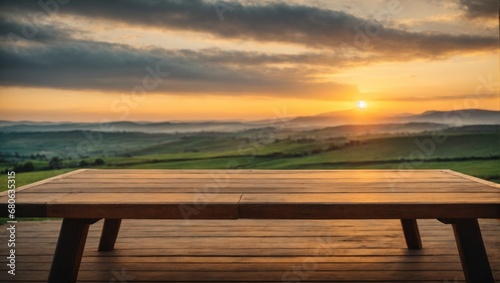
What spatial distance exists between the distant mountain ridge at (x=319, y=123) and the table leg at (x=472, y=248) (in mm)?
6259

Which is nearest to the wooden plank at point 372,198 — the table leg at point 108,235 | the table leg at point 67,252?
the table leg at point 67,252

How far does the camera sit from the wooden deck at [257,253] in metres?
2.67

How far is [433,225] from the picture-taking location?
3957 millimetres

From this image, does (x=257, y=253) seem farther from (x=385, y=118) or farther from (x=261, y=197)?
(x=385, y=118)

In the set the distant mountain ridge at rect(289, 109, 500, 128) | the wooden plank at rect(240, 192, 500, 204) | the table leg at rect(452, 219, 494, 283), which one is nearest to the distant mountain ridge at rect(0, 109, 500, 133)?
the distant mountain ridge at rect(289, 109, 500, 128)

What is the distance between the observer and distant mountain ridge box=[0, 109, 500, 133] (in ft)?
26.5

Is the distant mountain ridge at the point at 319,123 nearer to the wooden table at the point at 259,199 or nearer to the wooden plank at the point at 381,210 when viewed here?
the wooden table at the point at 259,199

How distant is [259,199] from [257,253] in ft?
4.21

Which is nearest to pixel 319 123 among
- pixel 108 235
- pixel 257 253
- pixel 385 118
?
pixel 385 118

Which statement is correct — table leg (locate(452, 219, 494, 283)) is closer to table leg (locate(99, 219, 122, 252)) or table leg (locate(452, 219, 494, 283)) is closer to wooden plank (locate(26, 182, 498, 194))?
wooden plank (locate(26, 182, 498, 194))

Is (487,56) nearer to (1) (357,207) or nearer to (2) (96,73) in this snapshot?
(1) (357,207)

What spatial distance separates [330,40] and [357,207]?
5898mm

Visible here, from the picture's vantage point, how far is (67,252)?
2279 mm

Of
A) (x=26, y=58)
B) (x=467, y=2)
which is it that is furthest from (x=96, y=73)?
(x=467, y=2)
